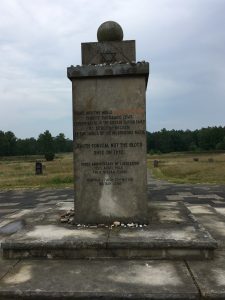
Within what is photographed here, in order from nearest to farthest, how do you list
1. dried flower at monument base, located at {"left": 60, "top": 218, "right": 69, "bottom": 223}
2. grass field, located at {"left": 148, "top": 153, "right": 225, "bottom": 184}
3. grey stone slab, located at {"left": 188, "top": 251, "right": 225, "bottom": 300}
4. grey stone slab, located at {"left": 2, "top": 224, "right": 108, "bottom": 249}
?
grey stone slab, located at {"left": 188, "top": 251, "right": 225, "bottom": 300} < grey stone slab, located at {"left": 2, "top": 224, "right": 108, "bottom": 249} < dried flower at monument base, located at {"left": 60, "top": 218, "right": 69, "bottom": 223} < grass field, located at {"left": 148, "top": 153, "right": 225, "bottom": 184}

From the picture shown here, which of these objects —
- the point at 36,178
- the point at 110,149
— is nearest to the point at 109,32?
the point at 110,149

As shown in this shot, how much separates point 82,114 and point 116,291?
2.99 m

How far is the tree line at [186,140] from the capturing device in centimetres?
12719

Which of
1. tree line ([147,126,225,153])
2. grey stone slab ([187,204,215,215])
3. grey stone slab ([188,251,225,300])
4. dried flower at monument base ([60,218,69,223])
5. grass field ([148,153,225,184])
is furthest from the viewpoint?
tree line ([147,126,225,153])

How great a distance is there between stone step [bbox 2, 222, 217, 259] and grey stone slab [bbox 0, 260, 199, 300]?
0.12m

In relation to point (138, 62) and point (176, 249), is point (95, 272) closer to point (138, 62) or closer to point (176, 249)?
point (176, 249)

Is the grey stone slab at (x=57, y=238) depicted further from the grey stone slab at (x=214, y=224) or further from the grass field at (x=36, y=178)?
the grass field at (x=36, y=178)

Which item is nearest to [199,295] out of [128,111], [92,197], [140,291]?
[140,291]

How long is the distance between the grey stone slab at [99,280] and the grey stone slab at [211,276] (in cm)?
9

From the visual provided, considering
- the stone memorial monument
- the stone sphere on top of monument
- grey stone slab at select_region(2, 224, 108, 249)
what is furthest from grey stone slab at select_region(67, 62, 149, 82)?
grey stone slab at select_region(2, 224, 108, 249)

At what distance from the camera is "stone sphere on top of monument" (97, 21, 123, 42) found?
628cm

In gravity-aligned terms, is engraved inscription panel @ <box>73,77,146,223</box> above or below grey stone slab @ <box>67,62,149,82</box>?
below

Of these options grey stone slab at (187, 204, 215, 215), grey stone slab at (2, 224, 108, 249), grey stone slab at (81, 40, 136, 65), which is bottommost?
grey stone slab at (187, 204, 215, 215)

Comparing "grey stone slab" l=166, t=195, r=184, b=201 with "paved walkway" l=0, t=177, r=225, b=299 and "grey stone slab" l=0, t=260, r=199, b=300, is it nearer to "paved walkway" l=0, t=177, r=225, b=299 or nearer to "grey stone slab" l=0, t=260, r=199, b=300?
"paved walkway" l=0, t=177, r=225, b=299
